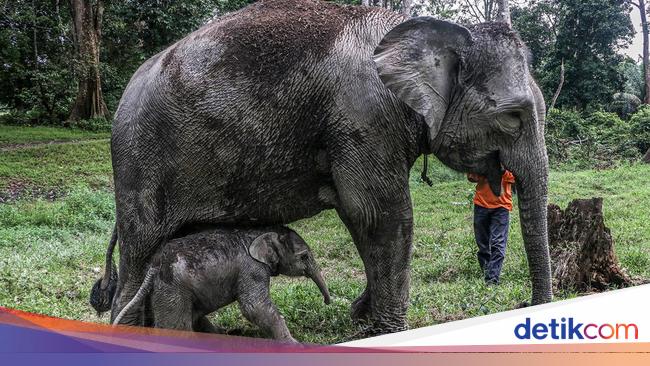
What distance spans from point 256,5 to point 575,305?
8.43 feet

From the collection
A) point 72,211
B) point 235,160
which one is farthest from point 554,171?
point 235,160

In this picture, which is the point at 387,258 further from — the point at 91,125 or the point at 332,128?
the point at 91,125

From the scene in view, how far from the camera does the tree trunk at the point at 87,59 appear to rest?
1836 cm

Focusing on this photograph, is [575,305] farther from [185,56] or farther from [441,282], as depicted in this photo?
[441,282]

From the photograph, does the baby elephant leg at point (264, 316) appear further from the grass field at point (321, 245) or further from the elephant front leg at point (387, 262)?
the grass field at point (321, 245)

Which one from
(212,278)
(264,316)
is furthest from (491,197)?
(212,278)

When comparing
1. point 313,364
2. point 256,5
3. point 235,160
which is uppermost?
point 256,5

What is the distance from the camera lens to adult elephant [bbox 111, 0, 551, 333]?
340 cm

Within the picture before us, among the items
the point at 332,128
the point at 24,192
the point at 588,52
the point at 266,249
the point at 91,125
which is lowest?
the point at 24,192

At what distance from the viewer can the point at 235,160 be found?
11.6 feet

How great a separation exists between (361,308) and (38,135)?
15650mm

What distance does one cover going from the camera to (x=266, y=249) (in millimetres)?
3566

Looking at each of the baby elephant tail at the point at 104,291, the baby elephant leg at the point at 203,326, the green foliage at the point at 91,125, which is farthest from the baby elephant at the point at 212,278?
the green foliage at the point at 91,125

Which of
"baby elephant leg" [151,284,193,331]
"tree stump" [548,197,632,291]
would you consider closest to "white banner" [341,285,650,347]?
"baby elephant leg" [151,284,193,331]
